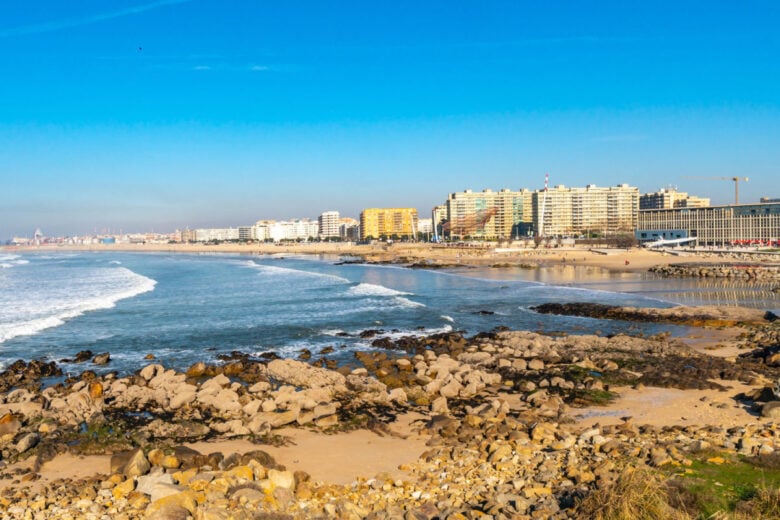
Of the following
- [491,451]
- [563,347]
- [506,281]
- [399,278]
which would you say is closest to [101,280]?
[399,278]

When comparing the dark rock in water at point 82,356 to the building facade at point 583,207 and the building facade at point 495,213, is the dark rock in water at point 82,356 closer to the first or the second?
the building facade at point 495,213

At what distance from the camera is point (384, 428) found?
1191 centimetres

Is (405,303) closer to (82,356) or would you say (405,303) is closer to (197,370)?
(197,370)

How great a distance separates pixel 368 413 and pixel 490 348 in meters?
7.24

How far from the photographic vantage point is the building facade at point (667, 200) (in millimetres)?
169100

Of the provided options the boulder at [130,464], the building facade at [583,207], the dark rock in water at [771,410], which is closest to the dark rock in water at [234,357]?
the boulder at [130,464]

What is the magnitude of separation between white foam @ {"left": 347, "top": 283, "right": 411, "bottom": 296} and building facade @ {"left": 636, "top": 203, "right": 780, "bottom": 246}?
71021 mm

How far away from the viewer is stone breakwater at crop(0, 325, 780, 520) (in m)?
7.99

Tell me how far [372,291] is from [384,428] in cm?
2782

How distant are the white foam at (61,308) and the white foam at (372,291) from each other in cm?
1423

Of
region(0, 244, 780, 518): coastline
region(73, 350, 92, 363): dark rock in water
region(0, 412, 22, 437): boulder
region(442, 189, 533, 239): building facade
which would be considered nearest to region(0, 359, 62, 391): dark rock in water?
region(0, 244, 780, 518): coastline

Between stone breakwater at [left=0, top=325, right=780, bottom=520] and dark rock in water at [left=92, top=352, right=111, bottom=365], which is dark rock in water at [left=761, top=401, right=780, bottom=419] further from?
dark rock in water at [left=92, top=352, right=111, bottom=365]

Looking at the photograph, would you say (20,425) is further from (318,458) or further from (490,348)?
(490,348)

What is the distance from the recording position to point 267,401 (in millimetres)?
13344
